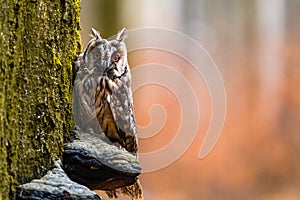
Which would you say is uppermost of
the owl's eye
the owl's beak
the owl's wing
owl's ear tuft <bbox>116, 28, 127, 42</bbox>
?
owl's ear tuft <bbox>116, 28, 127, 42</bbox>

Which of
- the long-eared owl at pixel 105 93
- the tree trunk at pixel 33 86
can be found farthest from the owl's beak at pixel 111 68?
the tree trunk at pixel 33 86

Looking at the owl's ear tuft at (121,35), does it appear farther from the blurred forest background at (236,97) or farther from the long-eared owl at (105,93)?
the blurred forest background at (236,97)

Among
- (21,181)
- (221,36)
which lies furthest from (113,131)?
(221,36)

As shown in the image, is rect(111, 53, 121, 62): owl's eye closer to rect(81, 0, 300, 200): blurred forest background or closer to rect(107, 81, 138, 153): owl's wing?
rect(107, 81, 138, 153): owl's wing

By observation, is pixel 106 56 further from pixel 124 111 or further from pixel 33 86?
pixel 33 86

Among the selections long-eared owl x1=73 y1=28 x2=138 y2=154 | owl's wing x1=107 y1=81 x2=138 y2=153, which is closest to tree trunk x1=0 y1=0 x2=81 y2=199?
long-eared owl x1=73 y1=28 x2=138 y2=154

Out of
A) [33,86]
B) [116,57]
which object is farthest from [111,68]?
[33,86]
